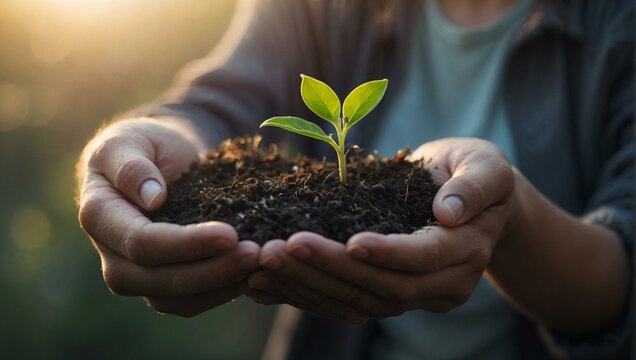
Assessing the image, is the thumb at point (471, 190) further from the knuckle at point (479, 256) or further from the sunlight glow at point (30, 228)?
the sunlight glow at point (30, 228)

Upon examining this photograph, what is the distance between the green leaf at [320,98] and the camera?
1520mm

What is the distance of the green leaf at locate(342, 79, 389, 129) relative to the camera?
1551 millimetres

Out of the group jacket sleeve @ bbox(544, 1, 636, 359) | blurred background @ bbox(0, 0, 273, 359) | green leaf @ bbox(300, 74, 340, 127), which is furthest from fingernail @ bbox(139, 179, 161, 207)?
blurred background @ bbox(0, 0, 273, 359)

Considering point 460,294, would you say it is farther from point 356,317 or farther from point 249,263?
point 249,263

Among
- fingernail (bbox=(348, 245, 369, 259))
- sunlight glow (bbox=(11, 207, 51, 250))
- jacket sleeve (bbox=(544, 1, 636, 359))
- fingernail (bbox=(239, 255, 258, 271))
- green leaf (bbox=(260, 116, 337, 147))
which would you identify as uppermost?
green leaf (bbox=(260, 116, 337, 147))

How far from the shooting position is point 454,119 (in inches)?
94.0

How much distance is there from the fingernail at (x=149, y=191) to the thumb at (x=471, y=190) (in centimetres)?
63

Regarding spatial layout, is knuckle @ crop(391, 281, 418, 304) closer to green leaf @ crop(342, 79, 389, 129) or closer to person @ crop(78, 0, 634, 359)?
person @ crop(78, 0, 634, 359)

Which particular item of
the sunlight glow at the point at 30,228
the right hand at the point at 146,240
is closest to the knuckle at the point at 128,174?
the right hand at the point at 146,240

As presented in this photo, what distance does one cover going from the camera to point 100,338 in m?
4.61

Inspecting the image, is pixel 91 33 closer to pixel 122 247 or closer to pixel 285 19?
pixel 285 19

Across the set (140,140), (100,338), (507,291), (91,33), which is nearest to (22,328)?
(100,338)

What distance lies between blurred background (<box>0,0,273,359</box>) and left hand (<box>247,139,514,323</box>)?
358 centimetres

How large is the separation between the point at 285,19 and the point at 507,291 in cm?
132
